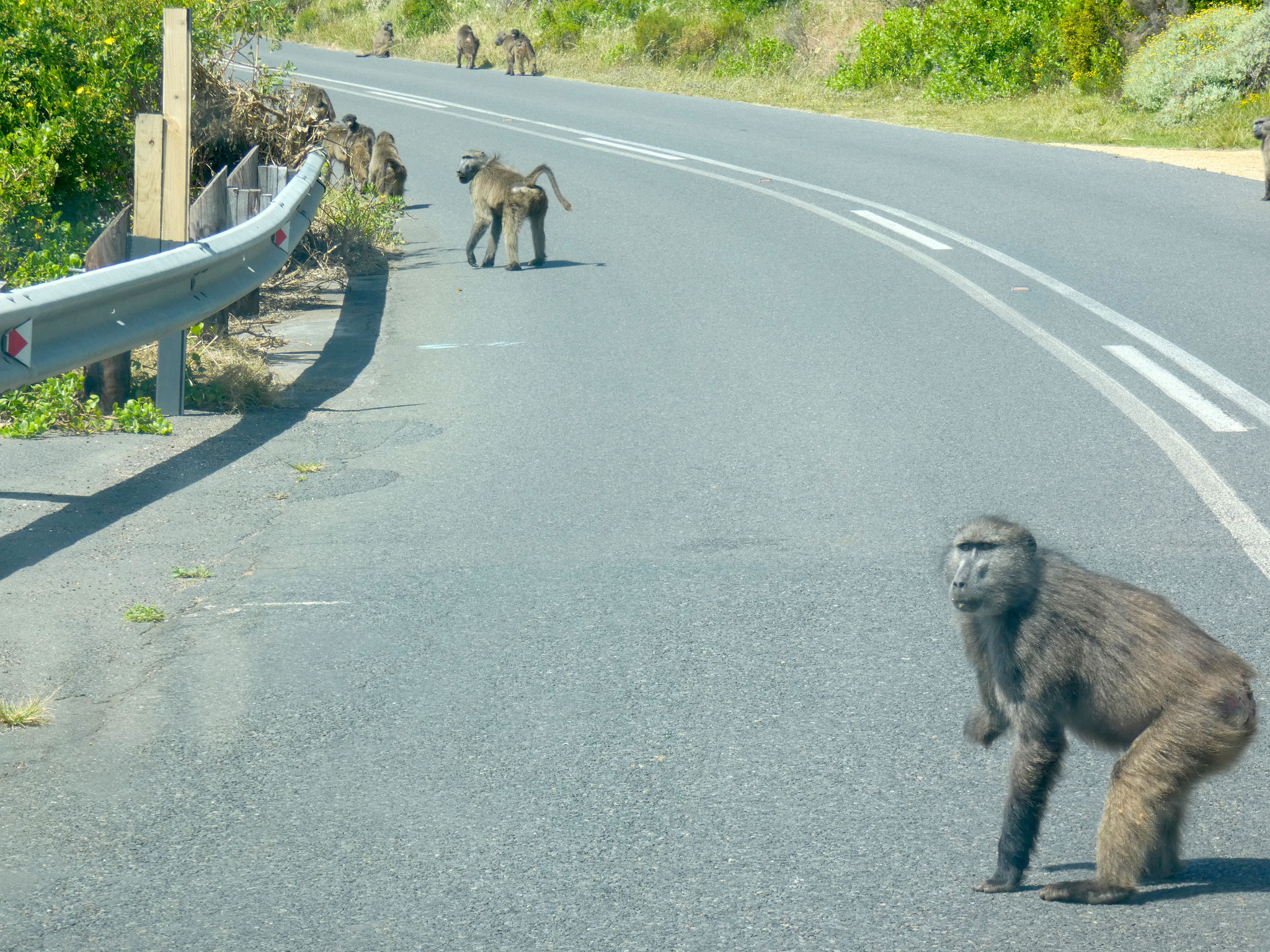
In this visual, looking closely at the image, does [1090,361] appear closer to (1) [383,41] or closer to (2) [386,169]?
(2) [386,169]

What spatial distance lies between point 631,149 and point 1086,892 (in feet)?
60.7

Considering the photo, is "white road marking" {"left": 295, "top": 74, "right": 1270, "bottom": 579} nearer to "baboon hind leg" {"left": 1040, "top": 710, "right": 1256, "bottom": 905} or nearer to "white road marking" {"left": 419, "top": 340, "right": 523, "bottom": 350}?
"baboon hind leg" {"left": 1040, "top": 710, "right": 1256, "bottom": 905}

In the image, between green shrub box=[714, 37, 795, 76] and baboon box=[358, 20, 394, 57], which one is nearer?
green shrub box=[714, 37, 795, 76]

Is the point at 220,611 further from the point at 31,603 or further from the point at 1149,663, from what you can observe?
the point at 1149,663

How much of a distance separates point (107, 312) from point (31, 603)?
1.71 metres

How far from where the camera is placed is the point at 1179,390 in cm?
813

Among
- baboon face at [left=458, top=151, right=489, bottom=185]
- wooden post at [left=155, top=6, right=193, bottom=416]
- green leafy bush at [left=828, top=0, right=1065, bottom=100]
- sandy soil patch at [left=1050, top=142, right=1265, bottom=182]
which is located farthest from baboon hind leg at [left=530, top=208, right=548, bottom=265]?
green leafy bush at [left=828, top=0, right=1065, bottom=100]

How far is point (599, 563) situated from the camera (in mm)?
5727

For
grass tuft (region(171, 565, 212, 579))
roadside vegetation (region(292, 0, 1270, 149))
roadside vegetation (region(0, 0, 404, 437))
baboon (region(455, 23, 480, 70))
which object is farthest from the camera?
baboon (region(455, 23, 480, 70))

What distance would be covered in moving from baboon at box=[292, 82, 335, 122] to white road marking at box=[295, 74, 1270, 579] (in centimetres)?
486

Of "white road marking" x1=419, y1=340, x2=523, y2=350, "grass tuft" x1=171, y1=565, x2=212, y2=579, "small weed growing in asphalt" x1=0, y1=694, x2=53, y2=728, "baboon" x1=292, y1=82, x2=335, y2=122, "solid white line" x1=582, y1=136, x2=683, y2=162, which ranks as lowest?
"small weed growing in asphalt" x1=0, y1=694, x2=53, y2=728

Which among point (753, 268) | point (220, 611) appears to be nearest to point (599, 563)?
point (220, 611)

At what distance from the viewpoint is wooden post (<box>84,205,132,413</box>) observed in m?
7.44

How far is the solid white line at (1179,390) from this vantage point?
7457 mm
